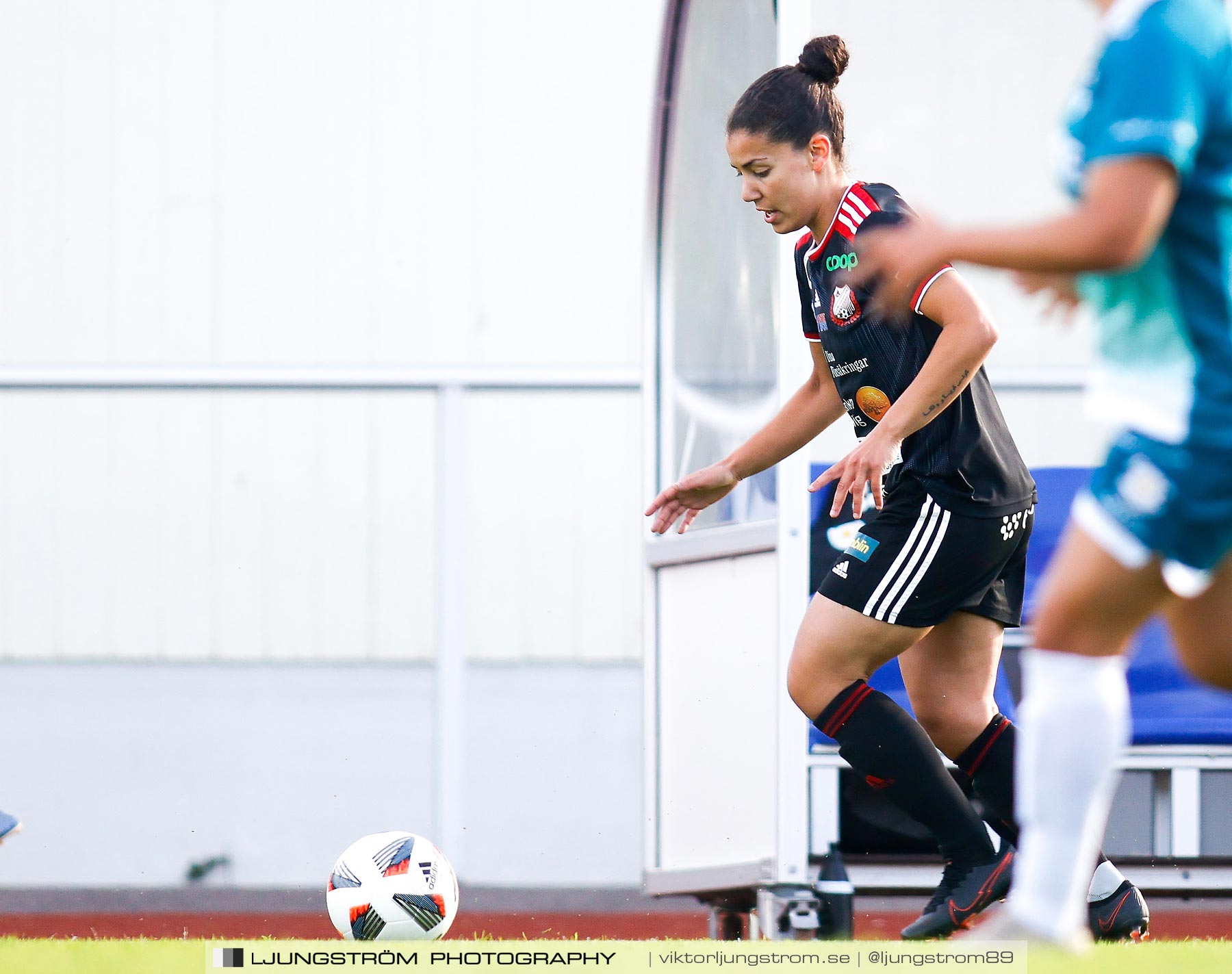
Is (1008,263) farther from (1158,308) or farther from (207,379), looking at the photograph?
(207,379)

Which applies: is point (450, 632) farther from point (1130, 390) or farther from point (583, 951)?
point (1130, 390)

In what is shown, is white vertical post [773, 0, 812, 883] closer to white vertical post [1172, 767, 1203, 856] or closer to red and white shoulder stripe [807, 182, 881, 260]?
red and white shoulder stripe [807, 182, 881, 260]

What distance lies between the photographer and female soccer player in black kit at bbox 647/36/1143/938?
94.8 inches

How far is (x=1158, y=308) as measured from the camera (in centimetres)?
152

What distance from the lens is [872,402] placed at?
2.51 meters

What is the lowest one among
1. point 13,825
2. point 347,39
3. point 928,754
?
point 13,825

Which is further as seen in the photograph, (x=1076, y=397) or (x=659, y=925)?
(x=659, y=925)

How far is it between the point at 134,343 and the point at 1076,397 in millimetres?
5849

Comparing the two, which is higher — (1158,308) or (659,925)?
(1158,308)

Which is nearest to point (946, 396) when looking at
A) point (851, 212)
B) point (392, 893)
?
point (851, 212)

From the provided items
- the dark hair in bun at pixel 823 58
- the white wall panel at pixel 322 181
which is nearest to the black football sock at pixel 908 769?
the dark hair in bun at pixel 823 58

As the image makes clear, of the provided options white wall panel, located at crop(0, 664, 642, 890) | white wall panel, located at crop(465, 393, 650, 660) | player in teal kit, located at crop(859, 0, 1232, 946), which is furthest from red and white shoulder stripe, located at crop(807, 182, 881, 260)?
white wall panel, located at crop(465, 393, 650, 660)

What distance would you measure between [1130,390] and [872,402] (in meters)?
1.00

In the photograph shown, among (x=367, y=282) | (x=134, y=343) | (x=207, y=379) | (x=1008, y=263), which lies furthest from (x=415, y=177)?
(x=1008, y=263)
